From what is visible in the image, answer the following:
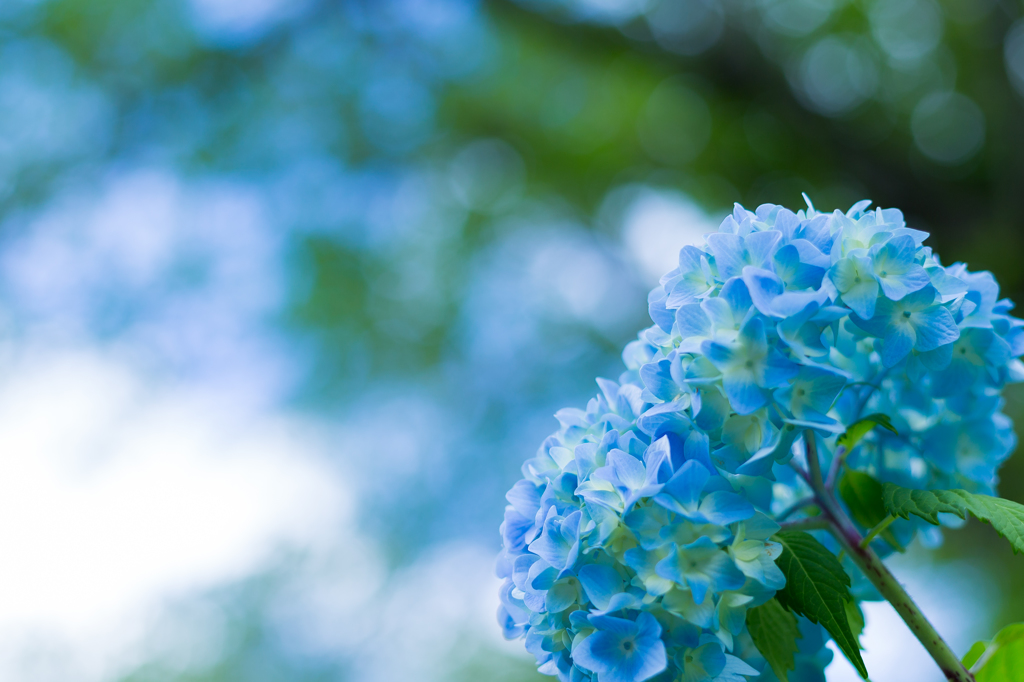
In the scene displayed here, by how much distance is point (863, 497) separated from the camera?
Result: 0.37 m

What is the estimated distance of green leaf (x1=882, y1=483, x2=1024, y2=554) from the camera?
306 millimetres

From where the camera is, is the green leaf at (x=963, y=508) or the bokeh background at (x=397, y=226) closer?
the green leaf at (x=963, y=508)

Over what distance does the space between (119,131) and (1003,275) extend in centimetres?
279

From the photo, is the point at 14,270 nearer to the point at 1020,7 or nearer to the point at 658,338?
the point at 658,338

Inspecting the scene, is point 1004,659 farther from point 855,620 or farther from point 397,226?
point 397,226

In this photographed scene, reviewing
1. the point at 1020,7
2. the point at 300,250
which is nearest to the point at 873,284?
the point at 1020,7

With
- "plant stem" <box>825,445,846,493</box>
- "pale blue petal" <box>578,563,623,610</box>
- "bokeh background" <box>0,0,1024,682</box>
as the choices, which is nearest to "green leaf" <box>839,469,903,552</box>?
"plant stem" <box>825,445,846,493</box>

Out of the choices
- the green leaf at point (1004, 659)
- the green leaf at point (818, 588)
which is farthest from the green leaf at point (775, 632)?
the green leaf at point (1004, 659)

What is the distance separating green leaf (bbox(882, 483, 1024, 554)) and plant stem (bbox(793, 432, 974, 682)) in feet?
A: 0.08

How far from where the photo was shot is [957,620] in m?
2.14

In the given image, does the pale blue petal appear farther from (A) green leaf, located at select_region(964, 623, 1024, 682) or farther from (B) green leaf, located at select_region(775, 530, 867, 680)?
(A) green leaf, located at select_region(964, 623, 1024, 682)

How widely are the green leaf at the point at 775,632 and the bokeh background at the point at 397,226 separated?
181 cm

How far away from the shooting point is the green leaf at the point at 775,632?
1.06ft

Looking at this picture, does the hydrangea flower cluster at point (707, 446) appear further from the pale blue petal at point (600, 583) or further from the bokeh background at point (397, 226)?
the bokeh background at point (397, 226)
